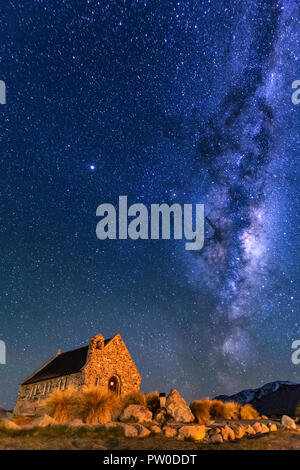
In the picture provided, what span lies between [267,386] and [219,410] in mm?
38968

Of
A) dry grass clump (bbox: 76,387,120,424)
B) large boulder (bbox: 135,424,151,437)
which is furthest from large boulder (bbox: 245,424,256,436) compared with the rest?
dry grass clump (bbox: 76,387,120,424)

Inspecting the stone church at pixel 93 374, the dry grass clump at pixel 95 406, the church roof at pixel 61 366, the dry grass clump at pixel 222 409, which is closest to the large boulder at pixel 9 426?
the dry grass clump at pixel 95 406

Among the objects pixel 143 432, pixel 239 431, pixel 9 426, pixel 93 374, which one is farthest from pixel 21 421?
pixel 93 374

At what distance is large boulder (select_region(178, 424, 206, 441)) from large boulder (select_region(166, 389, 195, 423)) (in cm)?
365

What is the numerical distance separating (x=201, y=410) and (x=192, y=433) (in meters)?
5.34

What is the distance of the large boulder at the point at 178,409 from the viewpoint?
14717mm

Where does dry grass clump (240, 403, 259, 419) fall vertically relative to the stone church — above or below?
below

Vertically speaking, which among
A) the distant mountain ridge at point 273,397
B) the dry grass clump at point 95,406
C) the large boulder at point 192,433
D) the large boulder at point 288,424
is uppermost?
the dry grass clump at point 95,406

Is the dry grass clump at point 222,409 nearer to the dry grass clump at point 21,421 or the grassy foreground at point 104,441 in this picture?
the grassy foreground at point 104,441

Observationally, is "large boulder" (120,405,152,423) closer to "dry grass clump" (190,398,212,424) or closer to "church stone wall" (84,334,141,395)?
"dry grass clump" (190,398,212,424)

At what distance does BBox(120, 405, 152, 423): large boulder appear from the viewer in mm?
14212

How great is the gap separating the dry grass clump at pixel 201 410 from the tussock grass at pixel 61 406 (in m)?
5.98
